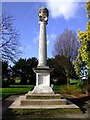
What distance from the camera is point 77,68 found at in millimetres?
34844

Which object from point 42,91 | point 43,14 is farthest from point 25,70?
point 42,91

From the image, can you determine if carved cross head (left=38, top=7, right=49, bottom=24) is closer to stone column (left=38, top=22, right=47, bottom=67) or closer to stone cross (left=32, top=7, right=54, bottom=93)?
stone cross (left=32, top=7, right=54, bottom=93)

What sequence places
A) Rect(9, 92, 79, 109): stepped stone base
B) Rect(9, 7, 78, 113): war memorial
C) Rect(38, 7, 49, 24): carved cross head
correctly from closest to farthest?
Rect(9, 92, 79, 109): stepped stone base → Rect(9, 7, 78, 113): war memorial → Rect(38, 7, 49, 24): carved cross head

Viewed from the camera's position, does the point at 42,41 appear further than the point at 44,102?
Yes

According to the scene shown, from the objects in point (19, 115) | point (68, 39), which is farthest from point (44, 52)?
point (68, 39)

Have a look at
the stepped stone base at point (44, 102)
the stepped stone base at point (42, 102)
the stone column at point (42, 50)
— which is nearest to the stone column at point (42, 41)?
the stone column at point (42, 50)

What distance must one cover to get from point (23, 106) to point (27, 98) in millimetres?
1376

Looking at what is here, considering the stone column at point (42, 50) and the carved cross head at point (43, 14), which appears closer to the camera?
the stone column at point (42, 50)

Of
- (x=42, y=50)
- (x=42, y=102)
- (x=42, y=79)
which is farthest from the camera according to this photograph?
(x=42, y=50)

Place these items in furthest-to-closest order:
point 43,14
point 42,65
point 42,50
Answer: point 43,14, point 42,50, point 42,65

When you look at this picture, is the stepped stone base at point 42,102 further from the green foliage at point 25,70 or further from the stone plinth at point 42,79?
the green foliage at point 25,70

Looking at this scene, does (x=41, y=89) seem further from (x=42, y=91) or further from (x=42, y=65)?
(x=42, y=65)

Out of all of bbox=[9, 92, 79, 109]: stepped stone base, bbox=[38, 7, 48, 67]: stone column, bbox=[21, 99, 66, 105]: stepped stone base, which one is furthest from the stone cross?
bbox=[21, 99, 66, 105]: stepped stone base

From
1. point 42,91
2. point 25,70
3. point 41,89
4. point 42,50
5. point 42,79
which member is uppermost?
point 25,70
